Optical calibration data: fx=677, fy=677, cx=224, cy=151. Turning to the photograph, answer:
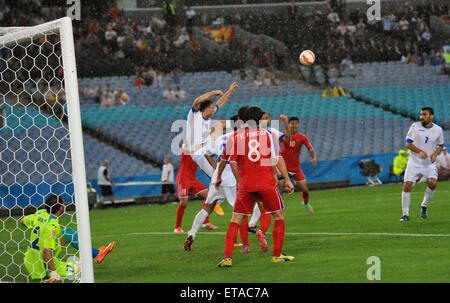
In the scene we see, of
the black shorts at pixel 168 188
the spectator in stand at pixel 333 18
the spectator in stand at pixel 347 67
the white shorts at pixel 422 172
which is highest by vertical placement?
the spectator in stand at pixel 333 18

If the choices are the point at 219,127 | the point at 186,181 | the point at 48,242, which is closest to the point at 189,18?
the point at 186,181

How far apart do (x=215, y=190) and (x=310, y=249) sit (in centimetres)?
168

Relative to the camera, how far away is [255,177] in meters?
8.54

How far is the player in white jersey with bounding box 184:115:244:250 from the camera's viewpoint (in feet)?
32.4

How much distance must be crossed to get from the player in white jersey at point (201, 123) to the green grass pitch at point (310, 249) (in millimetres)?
1441

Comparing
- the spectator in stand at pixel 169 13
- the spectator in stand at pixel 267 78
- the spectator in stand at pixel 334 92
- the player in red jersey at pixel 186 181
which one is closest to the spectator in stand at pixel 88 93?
the spectator in stand at pixel 169 13

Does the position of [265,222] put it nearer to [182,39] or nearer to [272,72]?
[272,72]

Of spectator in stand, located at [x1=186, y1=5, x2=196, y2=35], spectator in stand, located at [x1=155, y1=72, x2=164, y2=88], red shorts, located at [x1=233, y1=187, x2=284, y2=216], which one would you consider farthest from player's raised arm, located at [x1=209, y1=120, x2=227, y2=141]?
spectator in stand, located at [x1=186, y1=5, x2=196, y2=35]

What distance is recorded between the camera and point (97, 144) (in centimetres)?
2638

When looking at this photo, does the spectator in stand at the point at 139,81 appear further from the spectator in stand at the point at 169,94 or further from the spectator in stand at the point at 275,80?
the spectator in stand at the point at 275,80

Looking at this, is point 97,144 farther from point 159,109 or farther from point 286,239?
point 286,239

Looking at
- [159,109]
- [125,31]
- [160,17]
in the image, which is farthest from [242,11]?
[159,109]

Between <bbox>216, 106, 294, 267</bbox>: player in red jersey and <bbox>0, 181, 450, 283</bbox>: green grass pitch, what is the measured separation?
0.35 metres

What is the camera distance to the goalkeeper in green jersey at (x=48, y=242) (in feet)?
27.1
